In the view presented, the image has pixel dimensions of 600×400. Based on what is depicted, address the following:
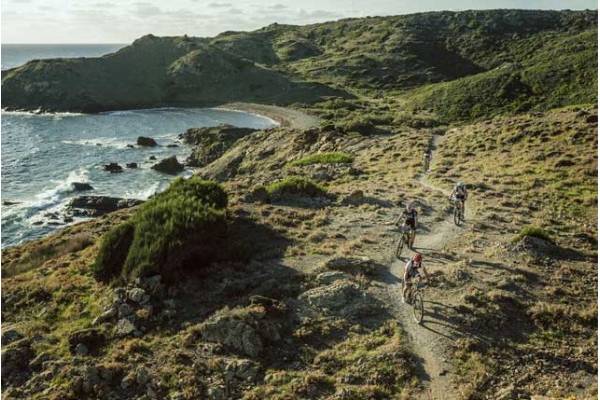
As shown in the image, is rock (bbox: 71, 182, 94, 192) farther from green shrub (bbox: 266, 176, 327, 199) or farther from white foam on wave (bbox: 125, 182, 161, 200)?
green shrub (bbox: 266, 176, 327, 199)

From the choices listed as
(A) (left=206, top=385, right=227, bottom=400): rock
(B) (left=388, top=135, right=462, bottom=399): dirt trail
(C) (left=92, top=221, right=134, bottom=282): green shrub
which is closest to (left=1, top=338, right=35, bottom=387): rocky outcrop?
(C) (left=92, top=221, right=134, bottom=282): green shrub

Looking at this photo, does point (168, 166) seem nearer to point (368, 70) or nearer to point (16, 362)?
point (16, 362)

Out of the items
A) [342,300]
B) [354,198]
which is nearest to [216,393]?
[342,300]

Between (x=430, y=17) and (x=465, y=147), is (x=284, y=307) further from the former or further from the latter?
(x=430, y=17)

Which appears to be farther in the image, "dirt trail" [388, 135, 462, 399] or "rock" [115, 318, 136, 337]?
"rock" [115, 318, 136, 337]

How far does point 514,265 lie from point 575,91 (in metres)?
78.0

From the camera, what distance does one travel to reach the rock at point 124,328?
19547mm

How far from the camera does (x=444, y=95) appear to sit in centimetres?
10175

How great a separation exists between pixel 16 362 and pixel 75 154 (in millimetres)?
73050

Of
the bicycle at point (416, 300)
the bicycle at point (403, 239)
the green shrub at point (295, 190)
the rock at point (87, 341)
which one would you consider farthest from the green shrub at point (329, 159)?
the rock at point (87, 341)

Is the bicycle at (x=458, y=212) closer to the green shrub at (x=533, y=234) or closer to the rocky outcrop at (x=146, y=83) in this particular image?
the green shrub at (x=533, y=234)

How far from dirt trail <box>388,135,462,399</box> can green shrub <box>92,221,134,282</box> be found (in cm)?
1267

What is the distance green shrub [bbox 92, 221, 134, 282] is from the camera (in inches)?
965

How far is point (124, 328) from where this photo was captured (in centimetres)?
1975
